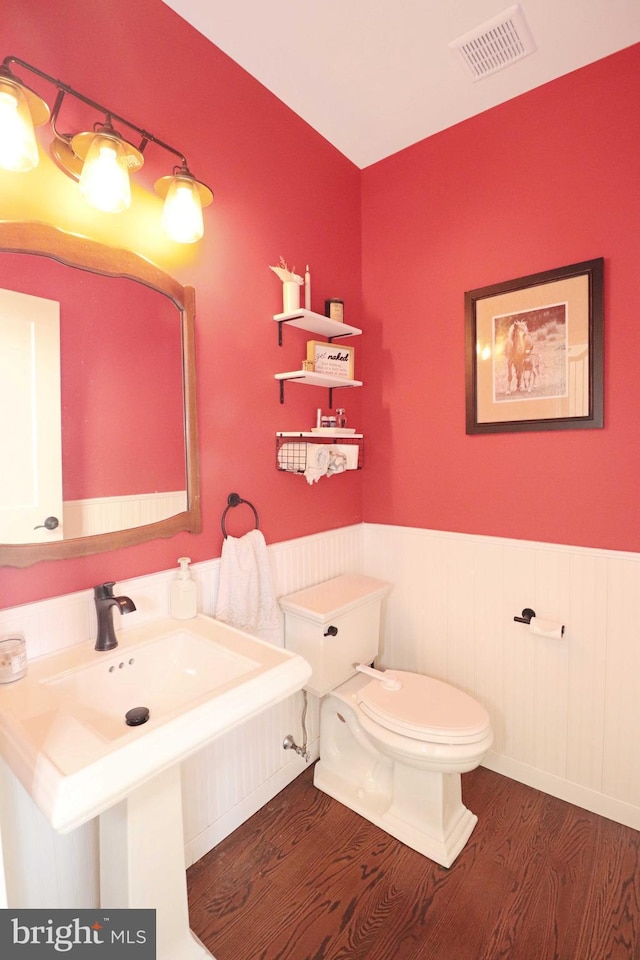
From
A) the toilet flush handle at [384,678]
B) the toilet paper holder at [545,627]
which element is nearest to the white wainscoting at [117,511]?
the toilet flush handle at [384,678]

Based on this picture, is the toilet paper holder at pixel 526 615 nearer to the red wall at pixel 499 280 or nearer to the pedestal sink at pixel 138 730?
the red wall at pixel 499 280

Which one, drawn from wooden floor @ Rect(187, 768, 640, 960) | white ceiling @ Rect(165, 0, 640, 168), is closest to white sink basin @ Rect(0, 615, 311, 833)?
wooden floor @ Rect(187, 768, 640, 960)

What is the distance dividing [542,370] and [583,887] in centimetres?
178

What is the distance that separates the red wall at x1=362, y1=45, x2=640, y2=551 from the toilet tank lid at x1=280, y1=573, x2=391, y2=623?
1.22ft

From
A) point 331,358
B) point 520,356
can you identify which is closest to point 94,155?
point 331,358

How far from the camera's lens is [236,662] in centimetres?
121

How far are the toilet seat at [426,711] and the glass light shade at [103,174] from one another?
1802 mm

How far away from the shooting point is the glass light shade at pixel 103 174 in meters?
1.18

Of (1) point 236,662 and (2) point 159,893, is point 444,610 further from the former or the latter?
(2) point 159,893

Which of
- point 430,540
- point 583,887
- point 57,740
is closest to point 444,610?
point 430,540

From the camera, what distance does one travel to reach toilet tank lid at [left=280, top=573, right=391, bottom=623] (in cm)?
179

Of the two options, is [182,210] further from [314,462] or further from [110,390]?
[314,462]

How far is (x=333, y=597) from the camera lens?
194 centimetres

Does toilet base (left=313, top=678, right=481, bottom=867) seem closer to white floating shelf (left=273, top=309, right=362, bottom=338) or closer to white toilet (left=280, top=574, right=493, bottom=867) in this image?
white toilet (left=280, top=574, right=493, bottom=867)
